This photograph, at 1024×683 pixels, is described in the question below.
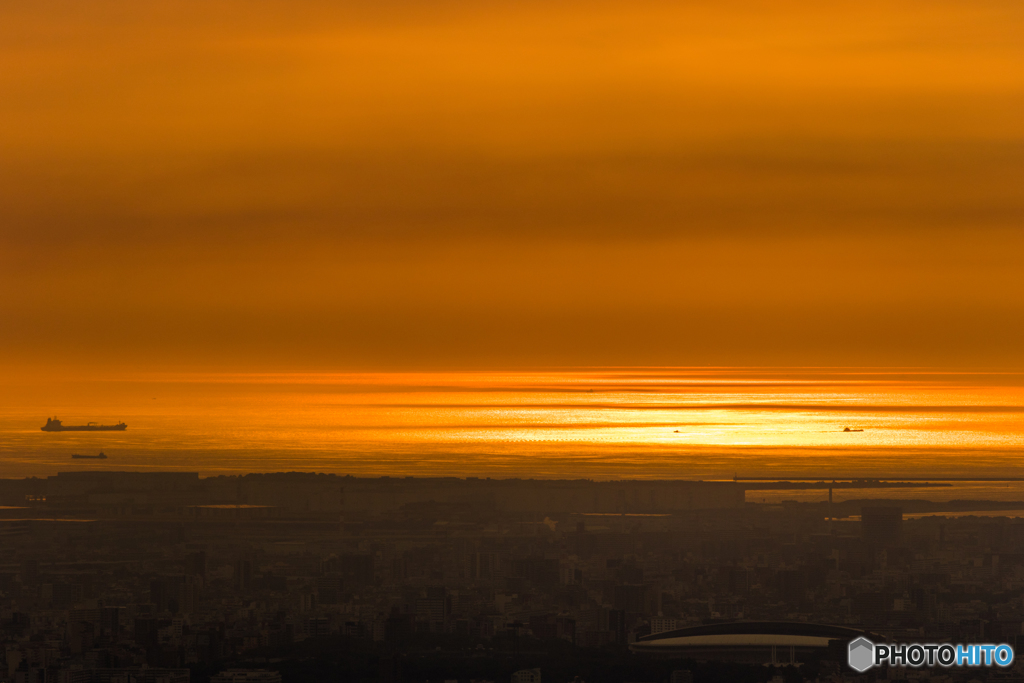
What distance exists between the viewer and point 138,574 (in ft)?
72.1

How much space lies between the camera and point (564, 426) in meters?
28.3

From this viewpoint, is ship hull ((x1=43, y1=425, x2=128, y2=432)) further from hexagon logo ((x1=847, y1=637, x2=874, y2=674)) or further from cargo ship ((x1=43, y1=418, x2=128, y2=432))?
hexagon logo ((x1=847, y1=637, x2=874, y2=674))

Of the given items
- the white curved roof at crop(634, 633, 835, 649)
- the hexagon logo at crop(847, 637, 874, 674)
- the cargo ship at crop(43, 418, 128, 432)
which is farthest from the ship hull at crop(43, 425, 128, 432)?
the hexagon logo at crop(847, 637, 874, 674)

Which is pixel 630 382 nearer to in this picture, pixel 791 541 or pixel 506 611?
pixel 791 541

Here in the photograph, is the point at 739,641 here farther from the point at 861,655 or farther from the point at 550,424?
the point at 550,424

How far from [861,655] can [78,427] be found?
52.5 feet

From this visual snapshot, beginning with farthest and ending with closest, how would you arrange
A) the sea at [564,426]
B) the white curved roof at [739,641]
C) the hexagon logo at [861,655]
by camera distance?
the sea at [564,426]
the white curved roof at [739,641]
the hexagon logo at [861,655]

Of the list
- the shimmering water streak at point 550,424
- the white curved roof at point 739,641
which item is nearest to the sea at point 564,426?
the shimmering water streak at point 550,424

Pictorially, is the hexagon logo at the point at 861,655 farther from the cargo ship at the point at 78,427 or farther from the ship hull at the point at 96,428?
the ship hull at the point at 96,428

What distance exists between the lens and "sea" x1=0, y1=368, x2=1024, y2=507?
25359mm

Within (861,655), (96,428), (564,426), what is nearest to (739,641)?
(861,655)

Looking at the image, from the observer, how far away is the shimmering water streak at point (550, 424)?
25.6 meters

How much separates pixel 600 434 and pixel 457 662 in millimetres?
9715

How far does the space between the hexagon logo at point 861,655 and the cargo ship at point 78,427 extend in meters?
15.2
